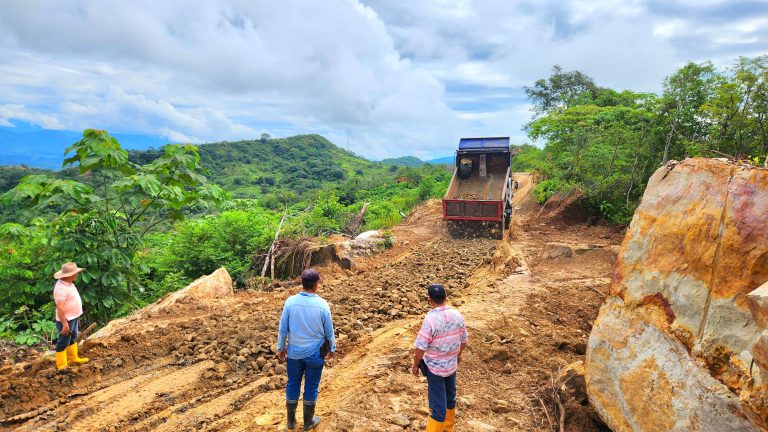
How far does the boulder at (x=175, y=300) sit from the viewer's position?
6.59 metres

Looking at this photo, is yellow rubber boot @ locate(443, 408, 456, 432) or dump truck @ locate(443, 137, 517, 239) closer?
yellow rubber boot @ locate(443, 408, 456, 432)

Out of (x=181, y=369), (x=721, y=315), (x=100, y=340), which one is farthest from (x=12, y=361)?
(x=721, y=315)

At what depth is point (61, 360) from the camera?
5184 millimetres

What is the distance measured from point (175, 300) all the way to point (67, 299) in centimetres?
249

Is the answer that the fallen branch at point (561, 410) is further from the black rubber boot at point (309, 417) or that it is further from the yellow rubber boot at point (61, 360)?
the yellow rubber boot at point (61, 360)

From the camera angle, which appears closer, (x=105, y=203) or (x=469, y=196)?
(x=105, y=203)

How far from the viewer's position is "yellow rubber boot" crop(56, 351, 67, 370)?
5164 millimetres

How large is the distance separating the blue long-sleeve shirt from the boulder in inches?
152

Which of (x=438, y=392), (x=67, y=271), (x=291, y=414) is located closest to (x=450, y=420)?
(x=438, y=392)

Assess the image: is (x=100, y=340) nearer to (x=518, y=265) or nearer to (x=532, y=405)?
(x=532, y=405)

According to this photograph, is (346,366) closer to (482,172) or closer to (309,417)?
(309,417)

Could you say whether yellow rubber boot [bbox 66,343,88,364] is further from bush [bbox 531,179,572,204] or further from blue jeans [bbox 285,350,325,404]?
bush [bbox 531,179,572,204]

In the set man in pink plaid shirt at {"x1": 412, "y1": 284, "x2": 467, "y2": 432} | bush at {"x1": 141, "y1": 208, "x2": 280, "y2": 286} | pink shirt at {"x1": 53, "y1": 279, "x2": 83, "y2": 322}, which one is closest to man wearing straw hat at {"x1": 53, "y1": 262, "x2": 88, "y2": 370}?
pink shirt at {"x1": 53, "y1": 279, "x2": 83, "y2": 322}

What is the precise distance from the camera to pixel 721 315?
2.85 m
